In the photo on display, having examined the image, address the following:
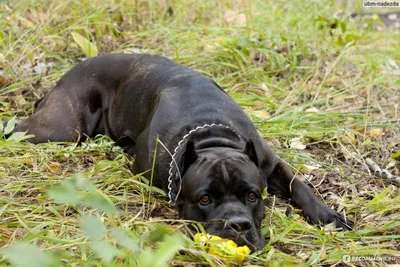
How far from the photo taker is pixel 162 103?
14.2 feet

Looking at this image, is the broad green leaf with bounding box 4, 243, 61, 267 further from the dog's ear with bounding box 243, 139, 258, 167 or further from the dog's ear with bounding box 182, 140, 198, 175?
the dog's ear with bounding box 243, 139, 258, 167

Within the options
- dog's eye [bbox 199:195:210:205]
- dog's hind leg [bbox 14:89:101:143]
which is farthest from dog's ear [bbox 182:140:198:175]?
dog's hind leg [bbox 14:89:101:143]

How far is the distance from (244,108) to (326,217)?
188 cm

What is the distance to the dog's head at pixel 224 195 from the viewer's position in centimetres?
315

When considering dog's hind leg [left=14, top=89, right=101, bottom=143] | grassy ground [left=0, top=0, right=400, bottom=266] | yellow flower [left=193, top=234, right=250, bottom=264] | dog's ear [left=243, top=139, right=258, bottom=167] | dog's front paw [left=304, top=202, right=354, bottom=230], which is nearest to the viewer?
yellow flower [left=193, top=234, right=250, bottom=264]

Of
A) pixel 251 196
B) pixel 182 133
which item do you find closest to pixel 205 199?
pixel 251 196

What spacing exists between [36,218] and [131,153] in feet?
4.68

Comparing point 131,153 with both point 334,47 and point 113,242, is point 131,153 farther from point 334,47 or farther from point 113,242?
point 334,47

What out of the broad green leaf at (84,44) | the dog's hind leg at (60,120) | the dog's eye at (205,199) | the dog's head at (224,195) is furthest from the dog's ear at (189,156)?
the broad green leaf at (84,44)

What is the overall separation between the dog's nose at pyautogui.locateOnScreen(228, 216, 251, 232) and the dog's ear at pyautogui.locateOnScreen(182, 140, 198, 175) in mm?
525

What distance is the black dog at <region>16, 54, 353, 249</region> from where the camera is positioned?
3352 millimetres

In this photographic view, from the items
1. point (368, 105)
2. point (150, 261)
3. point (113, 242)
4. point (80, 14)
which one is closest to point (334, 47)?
point (368, 105)

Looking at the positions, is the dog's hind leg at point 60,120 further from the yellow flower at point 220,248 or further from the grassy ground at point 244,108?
the yellow flower at point 220,248

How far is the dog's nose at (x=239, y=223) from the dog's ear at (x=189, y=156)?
0.53 meters
